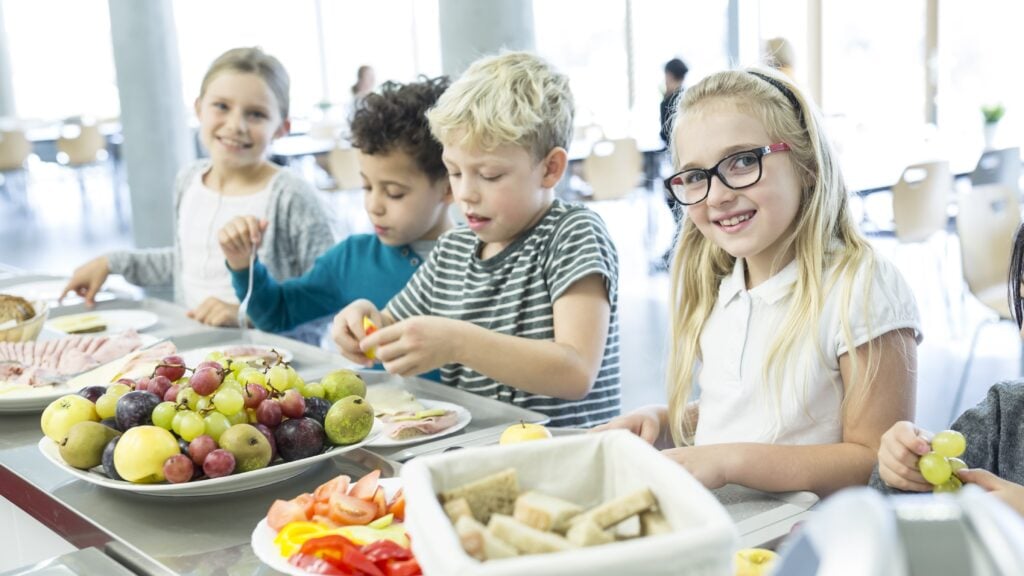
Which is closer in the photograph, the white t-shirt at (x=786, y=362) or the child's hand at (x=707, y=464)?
the child's hand at (x=707, y=464)

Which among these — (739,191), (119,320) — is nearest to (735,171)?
(739,191)

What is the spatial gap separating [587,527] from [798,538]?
160 mm

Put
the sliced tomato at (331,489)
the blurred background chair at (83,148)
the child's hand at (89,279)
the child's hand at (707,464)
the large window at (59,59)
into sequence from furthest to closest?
the large window at (59,59) → the blurred background chair at (83,148) → the child's hand at (89,279) → the child's hand at (707,464) → the sliced tomato at (331,489)

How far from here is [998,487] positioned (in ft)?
3.88

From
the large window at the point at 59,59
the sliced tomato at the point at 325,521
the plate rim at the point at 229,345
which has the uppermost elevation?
the large window at the point at 59,59

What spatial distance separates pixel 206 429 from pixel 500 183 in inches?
30.7

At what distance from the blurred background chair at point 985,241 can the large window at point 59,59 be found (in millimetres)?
12850

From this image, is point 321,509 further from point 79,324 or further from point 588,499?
point 79,324

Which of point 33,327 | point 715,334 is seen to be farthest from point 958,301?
point 33,327

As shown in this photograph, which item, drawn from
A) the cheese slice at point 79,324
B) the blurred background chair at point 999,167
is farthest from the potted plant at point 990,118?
the cheese slice at point 79,324

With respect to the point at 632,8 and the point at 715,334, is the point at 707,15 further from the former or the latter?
the point at 715,334

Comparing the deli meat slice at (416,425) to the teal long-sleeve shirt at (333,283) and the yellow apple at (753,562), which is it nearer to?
the yellow apple at (753,562)

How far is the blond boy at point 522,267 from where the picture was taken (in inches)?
69.0

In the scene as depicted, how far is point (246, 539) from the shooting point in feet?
3.89
